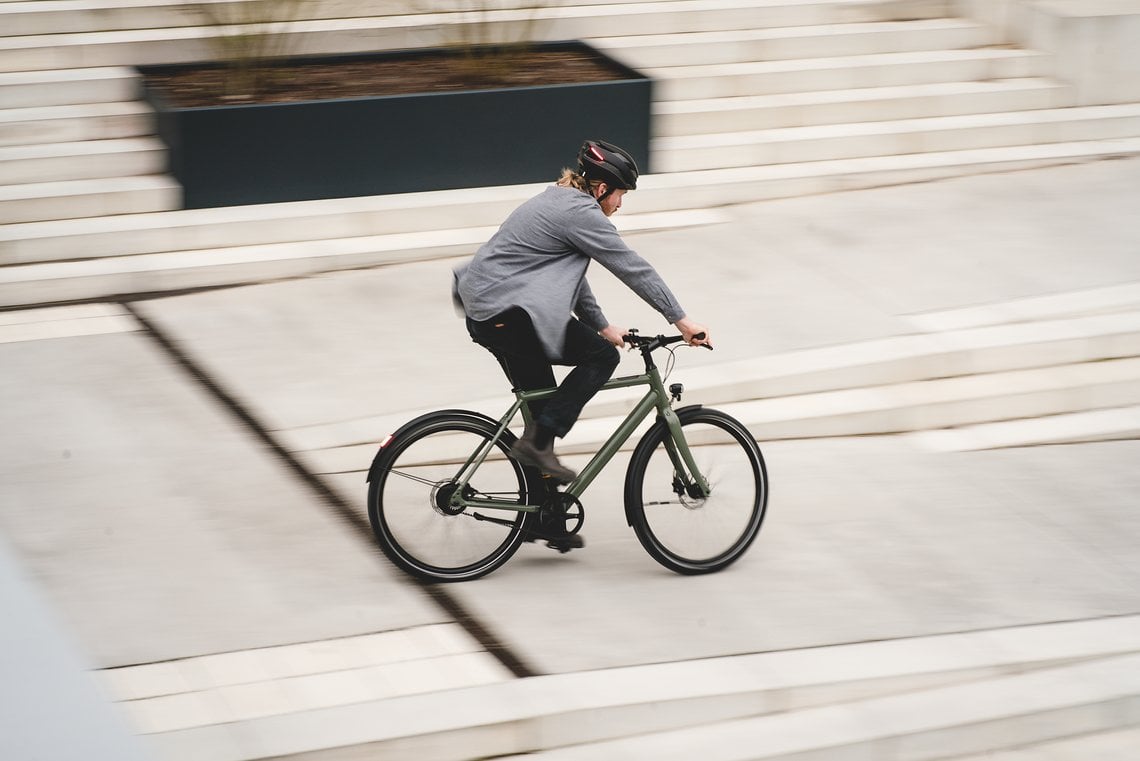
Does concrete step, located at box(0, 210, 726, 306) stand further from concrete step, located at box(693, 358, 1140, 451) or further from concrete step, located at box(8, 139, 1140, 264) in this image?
concrete step, located at box(693, 358, 1140, 451)

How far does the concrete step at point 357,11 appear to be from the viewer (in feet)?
31.7

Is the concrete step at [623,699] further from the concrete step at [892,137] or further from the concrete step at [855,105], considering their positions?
the concrete step at [855,105]

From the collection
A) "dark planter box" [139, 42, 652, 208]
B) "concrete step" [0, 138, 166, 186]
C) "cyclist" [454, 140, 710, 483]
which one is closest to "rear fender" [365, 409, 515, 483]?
"cyclist" [454, 140, 710, 483]

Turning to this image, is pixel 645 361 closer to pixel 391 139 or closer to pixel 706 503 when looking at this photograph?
pixel 706 503

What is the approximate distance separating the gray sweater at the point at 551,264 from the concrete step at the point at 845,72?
16.8 feet

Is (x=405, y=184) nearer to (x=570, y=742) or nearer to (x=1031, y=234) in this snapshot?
(x=1031, y=234)

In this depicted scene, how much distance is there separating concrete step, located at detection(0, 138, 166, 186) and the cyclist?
4.44 m

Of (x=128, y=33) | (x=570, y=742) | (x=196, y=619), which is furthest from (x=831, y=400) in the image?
(x=128, y=33)

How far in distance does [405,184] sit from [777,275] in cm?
253

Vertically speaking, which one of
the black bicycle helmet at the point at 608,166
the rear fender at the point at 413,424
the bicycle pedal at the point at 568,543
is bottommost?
the bicycle pedal at the point at 568,543

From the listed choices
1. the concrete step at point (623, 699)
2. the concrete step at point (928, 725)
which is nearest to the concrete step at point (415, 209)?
the concrete step at point (623, 699)

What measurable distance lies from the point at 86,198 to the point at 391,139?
1.94 meters

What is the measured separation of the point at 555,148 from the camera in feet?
31.4

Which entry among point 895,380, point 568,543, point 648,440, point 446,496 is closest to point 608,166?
point 648,440
